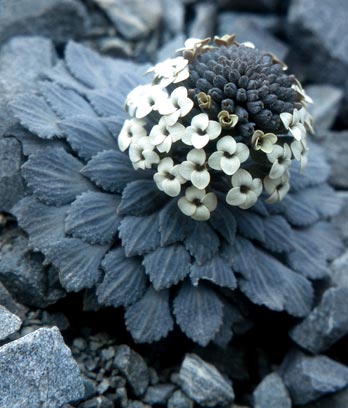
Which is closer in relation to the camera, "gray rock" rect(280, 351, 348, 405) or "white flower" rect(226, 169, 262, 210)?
"white flower" rect(226, 169, 262, 210)

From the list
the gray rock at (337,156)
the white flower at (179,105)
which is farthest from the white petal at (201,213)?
the gray rock at (337,156)

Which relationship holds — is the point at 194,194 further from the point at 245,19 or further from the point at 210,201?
the point at 245,19

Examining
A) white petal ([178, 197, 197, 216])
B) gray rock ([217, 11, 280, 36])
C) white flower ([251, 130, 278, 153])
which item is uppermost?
white flower ([251, 130, 278, 153])

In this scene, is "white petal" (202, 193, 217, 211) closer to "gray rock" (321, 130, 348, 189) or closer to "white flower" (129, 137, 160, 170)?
"white flower" (129, 137, 160, 170)

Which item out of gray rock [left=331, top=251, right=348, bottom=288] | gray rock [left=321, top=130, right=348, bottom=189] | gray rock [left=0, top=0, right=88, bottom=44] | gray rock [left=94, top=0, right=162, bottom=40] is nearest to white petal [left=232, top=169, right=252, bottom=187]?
gray rock [left=331, top=251, right=348, bottom=288]

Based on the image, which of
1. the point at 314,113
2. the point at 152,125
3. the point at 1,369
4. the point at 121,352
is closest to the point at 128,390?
the point at 121,352

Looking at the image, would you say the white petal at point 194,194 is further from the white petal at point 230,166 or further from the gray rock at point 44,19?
the gray rock at point 44,19

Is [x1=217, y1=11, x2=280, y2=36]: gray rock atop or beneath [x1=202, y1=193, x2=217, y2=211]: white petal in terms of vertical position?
beneath
